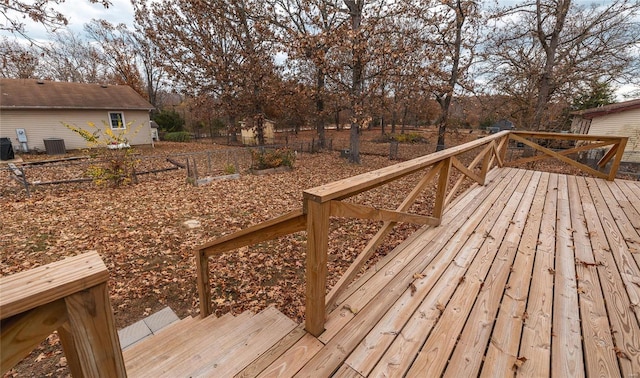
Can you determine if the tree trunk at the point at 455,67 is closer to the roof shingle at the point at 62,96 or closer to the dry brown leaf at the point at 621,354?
the dry brown leaf at the point at 621,354

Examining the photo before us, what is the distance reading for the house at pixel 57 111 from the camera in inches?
577

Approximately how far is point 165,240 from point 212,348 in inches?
A: 151

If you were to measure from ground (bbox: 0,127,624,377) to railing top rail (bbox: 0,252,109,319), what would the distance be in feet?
8.81

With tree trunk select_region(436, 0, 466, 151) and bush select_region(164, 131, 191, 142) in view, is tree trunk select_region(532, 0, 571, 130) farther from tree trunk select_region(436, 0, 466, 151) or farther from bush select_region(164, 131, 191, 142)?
bush select_region(164, 131, 191, 142)

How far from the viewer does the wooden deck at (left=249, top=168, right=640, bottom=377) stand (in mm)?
1628

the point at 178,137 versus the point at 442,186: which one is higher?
the point at 442,186

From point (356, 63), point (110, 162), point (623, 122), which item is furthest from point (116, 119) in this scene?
point (623, 122)

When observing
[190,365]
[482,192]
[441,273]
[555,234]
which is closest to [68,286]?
[190,365]

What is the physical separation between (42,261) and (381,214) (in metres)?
5.31

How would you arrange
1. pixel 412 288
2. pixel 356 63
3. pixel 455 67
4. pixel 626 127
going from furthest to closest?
1. pixel 626 127
2. pixel 455 67
3. pixel 356 63
4. pixel 412 288

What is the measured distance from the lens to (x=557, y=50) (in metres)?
12.7

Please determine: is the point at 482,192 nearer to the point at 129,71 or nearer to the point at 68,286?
the point at 68,286

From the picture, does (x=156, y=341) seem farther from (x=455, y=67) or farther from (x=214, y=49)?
(x=455, y=67)

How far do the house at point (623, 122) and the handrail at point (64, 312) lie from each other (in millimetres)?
19731
